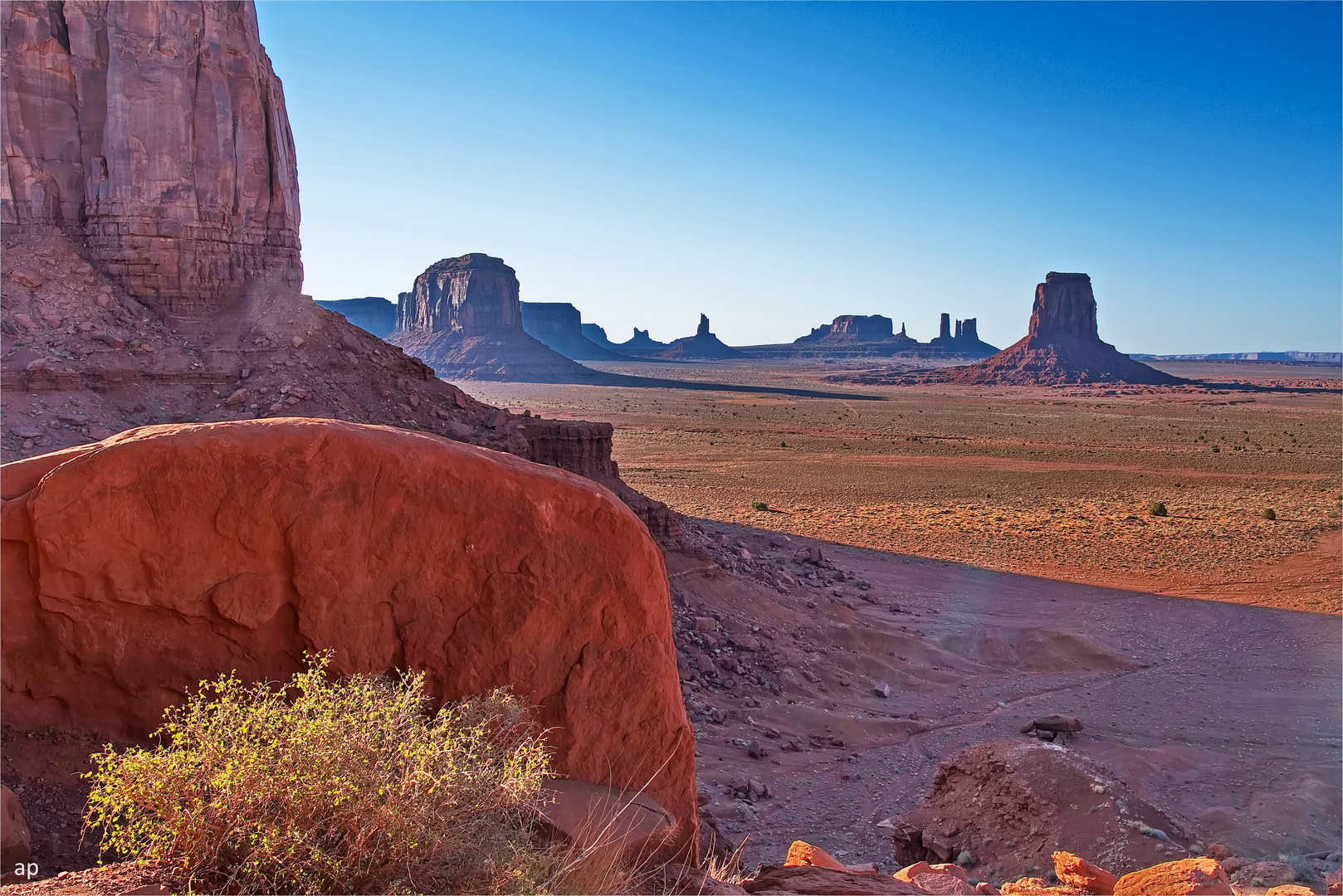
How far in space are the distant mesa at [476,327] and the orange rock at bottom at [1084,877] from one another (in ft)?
417

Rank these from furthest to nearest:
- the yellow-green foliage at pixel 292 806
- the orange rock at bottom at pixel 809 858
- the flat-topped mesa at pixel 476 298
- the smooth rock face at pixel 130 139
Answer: the flat-topped mesa at pixel 476 298 < the smooth rock face at pixel 130 139 < the orange rock at bottom at pixel 809 858 < the yellow-green foliage at pixel 292 806

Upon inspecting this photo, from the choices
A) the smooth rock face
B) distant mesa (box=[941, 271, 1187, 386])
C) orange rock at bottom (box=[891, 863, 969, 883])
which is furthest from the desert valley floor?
distant mesa (box=[941, 271, 1187, 386])

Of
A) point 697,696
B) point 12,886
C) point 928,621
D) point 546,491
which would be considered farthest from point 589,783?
point 928,621

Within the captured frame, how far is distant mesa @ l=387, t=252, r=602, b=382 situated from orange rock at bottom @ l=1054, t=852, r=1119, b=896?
12699cm

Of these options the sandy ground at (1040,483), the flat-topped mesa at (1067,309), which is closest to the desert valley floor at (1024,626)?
the sandy ground at (1040,483)

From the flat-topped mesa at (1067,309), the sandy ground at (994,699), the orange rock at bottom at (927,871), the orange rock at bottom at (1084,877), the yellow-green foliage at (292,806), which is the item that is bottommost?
the sandy ground at (994,699)

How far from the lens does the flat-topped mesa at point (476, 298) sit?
5876 inches

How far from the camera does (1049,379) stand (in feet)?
414

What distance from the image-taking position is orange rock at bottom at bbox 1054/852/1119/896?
6293 millimetres

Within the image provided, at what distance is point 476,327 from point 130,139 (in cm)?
13483

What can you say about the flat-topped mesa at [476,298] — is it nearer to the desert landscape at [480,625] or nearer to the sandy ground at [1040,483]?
the sandy ground at [1040,483]

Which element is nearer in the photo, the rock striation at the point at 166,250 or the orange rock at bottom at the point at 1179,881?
the orange rock at bottom at the point at 1179,881

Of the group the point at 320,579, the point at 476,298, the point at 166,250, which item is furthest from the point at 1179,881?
the point at 476,298

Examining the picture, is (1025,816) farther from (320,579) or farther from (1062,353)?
(1062,353)
